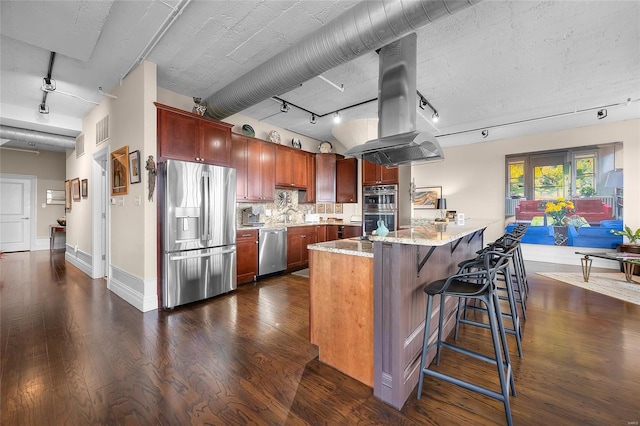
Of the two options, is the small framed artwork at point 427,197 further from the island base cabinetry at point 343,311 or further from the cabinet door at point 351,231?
the island base cabinetry at point 343,311

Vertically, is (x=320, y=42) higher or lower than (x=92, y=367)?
higher

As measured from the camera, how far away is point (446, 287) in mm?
1677

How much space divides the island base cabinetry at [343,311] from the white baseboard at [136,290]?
7.36 ft

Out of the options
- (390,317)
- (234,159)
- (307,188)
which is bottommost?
(390,317)

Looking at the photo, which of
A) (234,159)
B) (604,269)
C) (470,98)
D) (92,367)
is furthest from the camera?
(604,269)

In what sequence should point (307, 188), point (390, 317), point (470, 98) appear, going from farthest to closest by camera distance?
point (307, 188)
point (470, 98)
point (390, 317)

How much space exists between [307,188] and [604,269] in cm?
617

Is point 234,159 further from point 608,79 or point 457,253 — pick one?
point 608,79

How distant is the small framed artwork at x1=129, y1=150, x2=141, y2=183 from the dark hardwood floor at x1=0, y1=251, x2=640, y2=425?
1.61 m

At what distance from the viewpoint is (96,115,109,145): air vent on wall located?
4.03 meters

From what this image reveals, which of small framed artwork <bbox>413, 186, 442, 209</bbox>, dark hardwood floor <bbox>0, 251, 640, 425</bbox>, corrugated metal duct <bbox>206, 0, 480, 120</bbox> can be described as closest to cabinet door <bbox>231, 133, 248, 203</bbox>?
corrugated metal duct <bbox>206, 0, 480, 120</bbox>

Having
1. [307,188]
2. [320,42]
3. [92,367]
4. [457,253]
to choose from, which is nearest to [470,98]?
[457,253]

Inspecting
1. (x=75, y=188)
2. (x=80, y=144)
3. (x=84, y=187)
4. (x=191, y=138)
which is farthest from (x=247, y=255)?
(x=75, y=188)

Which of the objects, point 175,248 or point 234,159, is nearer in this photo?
point 175,248
